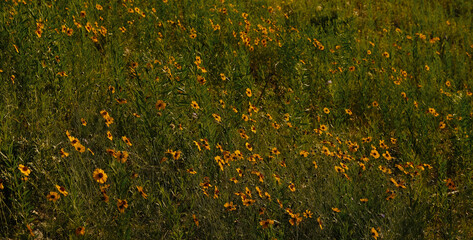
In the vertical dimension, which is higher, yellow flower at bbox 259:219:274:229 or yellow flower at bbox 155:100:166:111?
yellow flower at bbox 155:100:166:111

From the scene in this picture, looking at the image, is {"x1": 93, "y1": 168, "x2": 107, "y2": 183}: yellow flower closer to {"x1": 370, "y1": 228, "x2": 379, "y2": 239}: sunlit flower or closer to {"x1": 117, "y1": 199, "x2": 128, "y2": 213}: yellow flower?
{"x1": 117, "y1": 199, "x2": 128, "y2": 213}: yellow flower

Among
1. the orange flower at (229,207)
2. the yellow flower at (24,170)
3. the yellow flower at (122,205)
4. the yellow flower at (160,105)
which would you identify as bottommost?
the orange flower at (229,207)

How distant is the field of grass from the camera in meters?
2.50

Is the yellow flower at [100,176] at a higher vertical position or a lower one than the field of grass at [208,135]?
higher

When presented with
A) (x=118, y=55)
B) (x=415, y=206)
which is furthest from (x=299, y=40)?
(x=415, y=206)

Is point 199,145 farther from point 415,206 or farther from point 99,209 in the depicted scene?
point 415,206

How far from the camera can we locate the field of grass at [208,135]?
2.50 m

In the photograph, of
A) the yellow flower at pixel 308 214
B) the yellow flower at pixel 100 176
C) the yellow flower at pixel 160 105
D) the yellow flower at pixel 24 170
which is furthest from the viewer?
the yellow flower at pixel 160 105

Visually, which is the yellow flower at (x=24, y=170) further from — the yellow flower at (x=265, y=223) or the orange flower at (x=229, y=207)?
the yellow flower at (x=265, y=223)

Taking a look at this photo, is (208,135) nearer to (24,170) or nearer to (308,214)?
(308,214)

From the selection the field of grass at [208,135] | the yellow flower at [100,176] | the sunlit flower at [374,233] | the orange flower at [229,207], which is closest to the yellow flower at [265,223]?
Result: the field of grass at [208,135]

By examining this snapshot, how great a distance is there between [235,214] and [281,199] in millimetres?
277

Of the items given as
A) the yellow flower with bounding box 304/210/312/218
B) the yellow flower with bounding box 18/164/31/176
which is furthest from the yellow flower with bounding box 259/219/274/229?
the yellow flower with bounding box 18/164/31/176

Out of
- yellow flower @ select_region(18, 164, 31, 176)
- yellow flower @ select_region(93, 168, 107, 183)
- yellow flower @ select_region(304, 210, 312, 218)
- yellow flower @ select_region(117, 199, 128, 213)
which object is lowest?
yellow flower @ select_region(304, 210, 312, 218)
